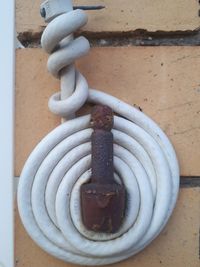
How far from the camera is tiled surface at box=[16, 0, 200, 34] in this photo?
615 millimetres

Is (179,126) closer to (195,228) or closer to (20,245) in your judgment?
(195,228)

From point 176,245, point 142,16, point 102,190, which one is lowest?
point 176,245

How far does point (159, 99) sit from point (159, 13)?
0.15 metres

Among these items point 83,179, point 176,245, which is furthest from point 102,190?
point 176,245

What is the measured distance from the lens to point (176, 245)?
Answer: 606 millimetres

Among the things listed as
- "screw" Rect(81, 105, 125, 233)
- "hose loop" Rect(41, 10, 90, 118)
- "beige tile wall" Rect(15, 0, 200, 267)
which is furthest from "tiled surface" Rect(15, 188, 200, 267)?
"hose loop" Rect(41, 10, 90, 118)

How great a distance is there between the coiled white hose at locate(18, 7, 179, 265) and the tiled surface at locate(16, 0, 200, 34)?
9cm

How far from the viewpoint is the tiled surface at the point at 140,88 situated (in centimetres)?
61

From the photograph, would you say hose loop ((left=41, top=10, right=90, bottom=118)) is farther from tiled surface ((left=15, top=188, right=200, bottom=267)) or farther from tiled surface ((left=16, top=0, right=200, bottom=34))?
tiled surface ((left=15, top=188, right=200, bottom=267))

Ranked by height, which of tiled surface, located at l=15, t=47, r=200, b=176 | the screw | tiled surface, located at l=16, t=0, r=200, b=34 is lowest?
the screw

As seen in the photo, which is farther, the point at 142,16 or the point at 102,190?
the point at 142,16

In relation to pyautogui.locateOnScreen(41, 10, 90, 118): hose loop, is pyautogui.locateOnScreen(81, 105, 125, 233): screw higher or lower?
lower

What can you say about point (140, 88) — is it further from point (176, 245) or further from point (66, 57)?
point (176, 245)

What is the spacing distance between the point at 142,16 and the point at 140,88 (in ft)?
0.41
